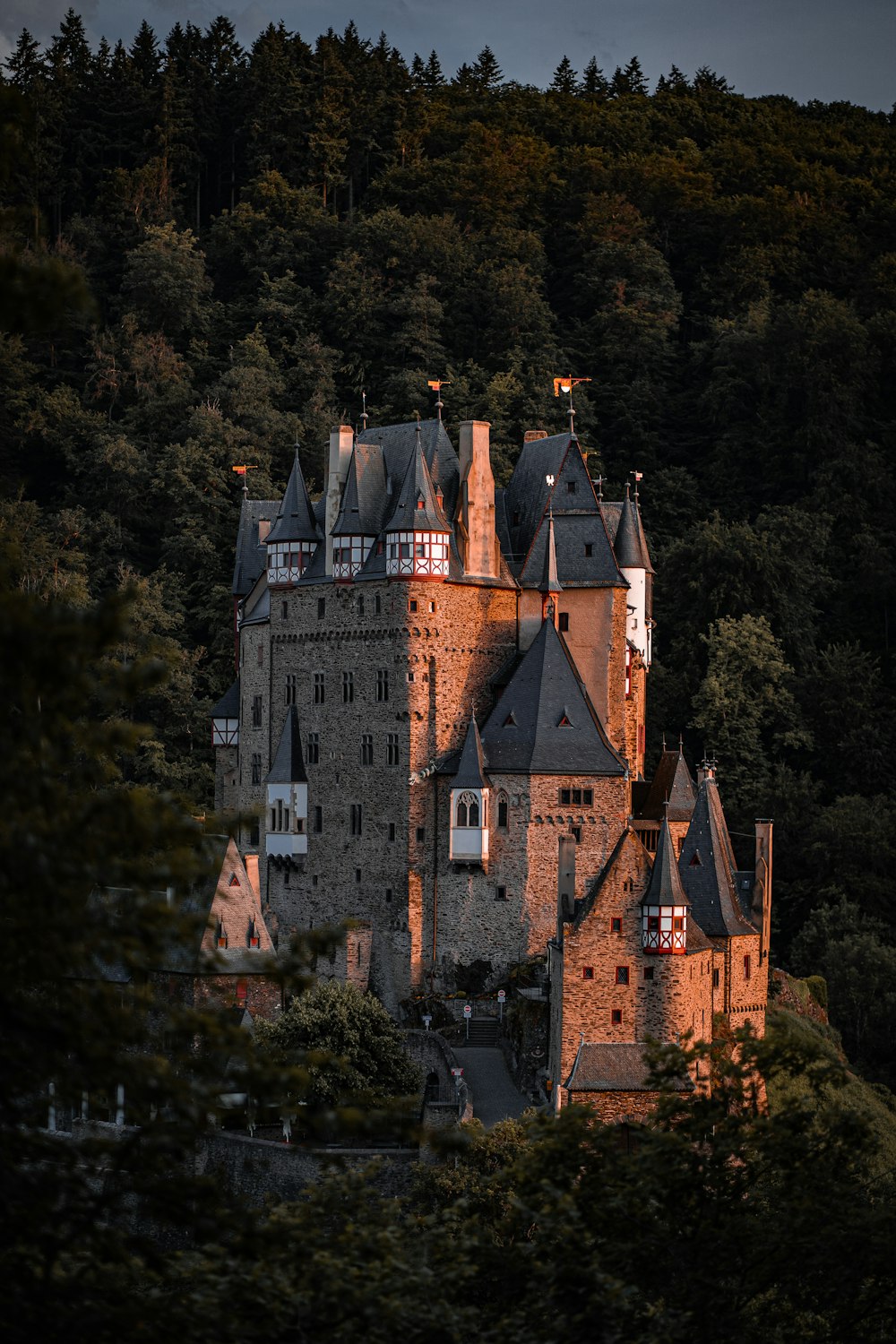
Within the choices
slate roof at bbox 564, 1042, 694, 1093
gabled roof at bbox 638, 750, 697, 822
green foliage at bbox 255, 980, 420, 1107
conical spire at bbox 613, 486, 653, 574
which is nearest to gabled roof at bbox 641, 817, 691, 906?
slate roof at bbox 564, 1042, 694, 1093

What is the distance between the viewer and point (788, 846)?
232 ft

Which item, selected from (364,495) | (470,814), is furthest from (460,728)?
(364,495)

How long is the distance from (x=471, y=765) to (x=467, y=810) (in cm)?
111

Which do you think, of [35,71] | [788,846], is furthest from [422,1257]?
[35,71]

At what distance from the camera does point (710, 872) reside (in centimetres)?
5288

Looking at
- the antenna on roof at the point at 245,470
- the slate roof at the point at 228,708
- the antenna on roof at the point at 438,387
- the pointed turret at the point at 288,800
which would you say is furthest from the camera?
the antenna on roof at the point at 245,470

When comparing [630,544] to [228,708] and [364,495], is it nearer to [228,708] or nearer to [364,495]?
[364,495]

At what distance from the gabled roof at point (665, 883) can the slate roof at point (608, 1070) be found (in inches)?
124

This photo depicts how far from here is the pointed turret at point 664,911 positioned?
48.3 metres

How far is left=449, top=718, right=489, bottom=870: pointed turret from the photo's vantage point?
55.6 metres

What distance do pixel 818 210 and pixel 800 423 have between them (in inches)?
610

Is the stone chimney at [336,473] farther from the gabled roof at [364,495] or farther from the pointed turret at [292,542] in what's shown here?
the pointed turret at [292,542]

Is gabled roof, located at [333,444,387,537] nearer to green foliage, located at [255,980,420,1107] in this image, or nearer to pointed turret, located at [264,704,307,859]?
pointed turret, located at [264,704,307,859]

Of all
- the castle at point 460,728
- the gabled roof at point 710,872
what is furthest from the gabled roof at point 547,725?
the gabled roof at point 710,872
